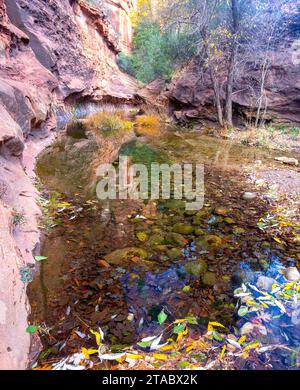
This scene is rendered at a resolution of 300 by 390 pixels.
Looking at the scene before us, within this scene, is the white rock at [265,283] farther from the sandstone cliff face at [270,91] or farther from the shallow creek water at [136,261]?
the sandstone cliff face at [270,91]

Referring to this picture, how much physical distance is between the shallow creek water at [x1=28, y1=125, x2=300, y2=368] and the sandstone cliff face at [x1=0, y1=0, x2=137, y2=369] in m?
0.21

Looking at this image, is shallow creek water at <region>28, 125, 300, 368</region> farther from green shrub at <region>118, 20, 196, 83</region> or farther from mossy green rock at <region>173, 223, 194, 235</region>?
green shrub at <region>118, 20, 196, 83</region>

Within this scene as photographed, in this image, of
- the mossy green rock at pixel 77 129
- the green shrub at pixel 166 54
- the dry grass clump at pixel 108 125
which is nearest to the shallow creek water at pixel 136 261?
the mossy green rock at pixel 77 129

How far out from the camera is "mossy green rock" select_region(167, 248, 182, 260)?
2.63m

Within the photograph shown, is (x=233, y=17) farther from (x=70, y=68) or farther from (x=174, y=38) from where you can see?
(x=70, y=68)

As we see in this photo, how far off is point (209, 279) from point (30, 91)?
256 inches

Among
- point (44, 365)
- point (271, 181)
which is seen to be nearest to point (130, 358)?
point (44, 365)

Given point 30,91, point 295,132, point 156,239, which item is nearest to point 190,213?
point 156,239

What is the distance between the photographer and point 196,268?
97.4 inches

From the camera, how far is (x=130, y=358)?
157 centimetres

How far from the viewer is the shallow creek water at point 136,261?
6.16 ft

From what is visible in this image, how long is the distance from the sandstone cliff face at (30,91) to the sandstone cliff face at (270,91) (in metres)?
5.47

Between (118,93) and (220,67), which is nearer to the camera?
(220,67)
